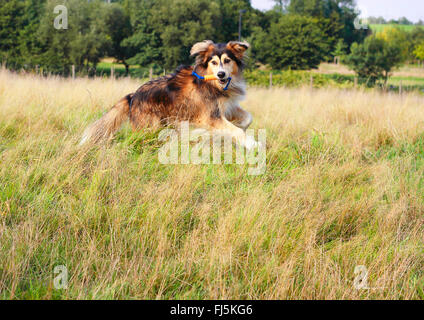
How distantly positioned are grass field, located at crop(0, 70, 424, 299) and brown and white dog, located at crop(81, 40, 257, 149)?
33 cm

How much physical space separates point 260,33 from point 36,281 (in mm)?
55455

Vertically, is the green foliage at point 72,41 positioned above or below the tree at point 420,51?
below

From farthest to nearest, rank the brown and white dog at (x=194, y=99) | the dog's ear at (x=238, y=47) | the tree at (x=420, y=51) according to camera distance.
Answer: the tree at (x=420, y=51) → the dog's ear at (x=238, y=47) → the brown and white dog at (x=194, y=99)

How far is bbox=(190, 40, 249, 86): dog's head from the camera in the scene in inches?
203

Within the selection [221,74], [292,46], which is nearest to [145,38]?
[292,46]

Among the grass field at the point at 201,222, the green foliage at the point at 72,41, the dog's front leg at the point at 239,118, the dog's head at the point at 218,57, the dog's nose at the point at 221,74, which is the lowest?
the grass field at the point at 201,222

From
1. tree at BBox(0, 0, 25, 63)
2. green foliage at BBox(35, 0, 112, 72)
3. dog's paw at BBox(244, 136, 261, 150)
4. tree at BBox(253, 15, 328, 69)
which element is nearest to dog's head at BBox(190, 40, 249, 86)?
dog's paw at BBox(244, 136, 261, 150)

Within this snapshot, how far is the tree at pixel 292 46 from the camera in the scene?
50188mm

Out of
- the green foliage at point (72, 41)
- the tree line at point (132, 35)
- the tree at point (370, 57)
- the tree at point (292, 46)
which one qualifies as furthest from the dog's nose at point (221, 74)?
the tree at point (292, 46)

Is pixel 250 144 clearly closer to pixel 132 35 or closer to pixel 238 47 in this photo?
pixel 238 47

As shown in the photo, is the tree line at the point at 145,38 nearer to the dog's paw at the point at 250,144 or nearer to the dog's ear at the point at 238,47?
the dog's ear at the point at 238,47

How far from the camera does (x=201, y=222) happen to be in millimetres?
3059

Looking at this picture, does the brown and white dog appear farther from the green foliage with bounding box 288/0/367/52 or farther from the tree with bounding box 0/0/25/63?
the green foliage with bounding box 288/0/367/52
